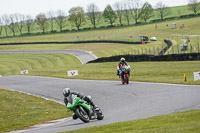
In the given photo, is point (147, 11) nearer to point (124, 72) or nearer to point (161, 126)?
point (124, 72)

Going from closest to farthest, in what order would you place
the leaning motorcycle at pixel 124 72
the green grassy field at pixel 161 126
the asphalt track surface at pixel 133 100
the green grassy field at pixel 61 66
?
the green grassy field at pixel 161 126 < the asphalt track surface at pixel 133 100 < the leaning motorcycle at pixel 124 72 < the green grassy field at pixel 61 66

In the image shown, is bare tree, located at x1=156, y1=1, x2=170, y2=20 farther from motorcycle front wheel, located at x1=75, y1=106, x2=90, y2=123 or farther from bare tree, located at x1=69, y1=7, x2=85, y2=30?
motorcycle front wheel, located at x1=75, y1=106, x2=90, y2=123

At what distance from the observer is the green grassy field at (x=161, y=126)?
381 inches

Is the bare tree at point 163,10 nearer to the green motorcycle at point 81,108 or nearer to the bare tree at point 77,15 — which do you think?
the bare tree at point 77,15

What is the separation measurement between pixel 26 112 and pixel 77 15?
5958 inches

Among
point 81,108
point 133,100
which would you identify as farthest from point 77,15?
point 81,108

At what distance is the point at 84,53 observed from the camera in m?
74.5

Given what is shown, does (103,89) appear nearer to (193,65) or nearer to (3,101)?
(3,101)

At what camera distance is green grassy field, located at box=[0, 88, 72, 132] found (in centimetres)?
1545

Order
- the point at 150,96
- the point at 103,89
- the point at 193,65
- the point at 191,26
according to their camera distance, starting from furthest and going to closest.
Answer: the point at 191,26 < the point at 193,65 < the point at 103,89 < the point at 150,96

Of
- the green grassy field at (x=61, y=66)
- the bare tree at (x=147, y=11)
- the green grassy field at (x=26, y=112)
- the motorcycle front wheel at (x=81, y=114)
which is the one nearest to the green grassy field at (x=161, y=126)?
the motorcycle front wheel at (x=81, y=114)

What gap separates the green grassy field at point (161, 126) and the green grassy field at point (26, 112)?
15.0ft

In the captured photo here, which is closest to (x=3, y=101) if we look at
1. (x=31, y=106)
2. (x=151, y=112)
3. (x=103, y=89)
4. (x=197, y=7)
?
(x=31, y=106)

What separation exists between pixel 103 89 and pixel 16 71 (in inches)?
1515
